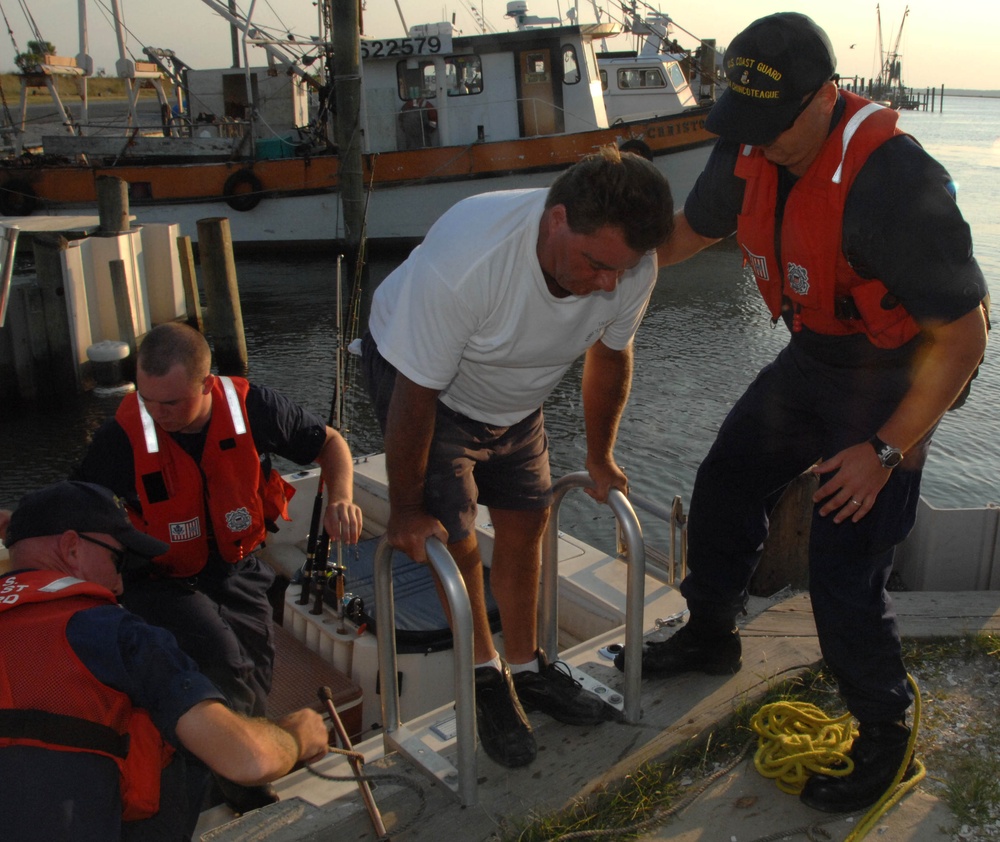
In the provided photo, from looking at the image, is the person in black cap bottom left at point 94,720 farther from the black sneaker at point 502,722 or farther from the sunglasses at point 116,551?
the black sneaker at point 502,722

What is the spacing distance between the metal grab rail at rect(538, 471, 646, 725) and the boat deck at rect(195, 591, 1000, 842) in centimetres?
12

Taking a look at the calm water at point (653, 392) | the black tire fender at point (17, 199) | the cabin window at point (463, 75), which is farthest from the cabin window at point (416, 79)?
the black tire fender at point (17, 199)

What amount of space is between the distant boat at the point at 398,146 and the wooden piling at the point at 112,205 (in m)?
6.06

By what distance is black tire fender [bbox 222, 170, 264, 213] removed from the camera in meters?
Result: 17.7

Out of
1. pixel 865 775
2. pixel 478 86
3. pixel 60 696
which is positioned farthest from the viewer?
pixel 478 86

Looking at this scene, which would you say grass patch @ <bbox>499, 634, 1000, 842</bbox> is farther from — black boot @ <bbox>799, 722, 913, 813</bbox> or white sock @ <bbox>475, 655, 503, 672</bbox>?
white sock @ <bbox>475, 655, 503, 672</bbox>

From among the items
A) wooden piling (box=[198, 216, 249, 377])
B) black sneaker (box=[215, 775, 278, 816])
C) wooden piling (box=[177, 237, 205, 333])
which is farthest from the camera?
wooden piling (box=[177, 237, 205, 333])

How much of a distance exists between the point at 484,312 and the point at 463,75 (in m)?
16.4

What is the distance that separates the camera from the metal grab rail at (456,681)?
7.39ft

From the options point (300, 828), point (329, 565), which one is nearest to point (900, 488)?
point (300, 828)

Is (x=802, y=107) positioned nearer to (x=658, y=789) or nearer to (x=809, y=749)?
(x=809, y=749)

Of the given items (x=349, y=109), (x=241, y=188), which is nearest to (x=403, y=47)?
(x=349, y=109)

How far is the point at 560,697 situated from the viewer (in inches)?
107

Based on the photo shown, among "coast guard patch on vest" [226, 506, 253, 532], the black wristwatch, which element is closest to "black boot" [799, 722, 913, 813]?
the black wristwatch
